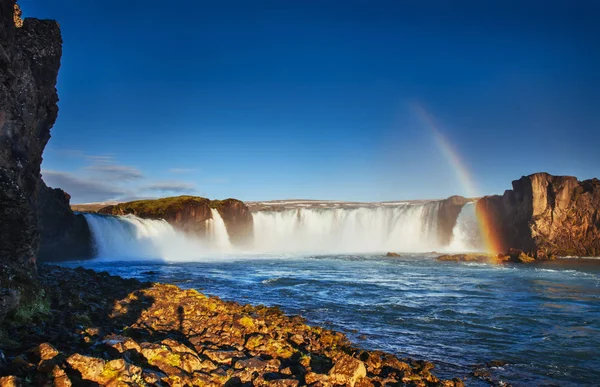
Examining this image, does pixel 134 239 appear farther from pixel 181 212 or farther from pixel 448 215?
pixel 448 215

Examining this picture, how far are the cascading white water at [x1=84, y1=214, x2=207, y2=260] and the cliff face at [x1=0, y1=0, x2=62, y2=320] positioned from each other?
35262mm

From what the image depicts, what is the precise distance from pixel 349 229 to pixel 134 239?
129 ft

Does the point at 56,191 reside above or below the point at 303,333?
above

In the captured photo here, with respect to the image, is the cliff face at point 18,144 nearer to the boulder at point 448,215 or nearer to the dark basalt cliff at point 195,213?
the dark basalt cliff at point 195,213

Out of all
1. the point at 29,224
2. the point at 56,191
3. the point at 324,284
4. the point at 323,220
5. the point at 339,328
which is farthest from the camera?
the point at 323,220

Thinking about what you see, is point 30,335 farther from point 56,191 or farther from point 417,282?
point 56,191

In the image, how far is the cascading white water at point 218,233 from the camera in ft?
217

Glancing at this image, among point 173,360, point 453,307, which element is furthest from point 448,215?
point 173,360

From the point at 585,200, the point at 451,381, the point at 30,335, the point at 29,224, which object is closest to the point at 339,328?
the point at 451,381

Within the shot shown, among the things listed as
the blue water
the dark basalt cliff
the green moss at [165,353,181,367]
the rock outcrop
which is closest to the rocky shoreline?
the green moss at [165,353,181,367]

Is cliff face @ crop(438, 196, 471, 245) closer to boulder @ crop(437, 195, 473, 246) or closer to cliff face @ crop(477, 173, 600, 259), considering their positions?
boulder @ crop(437, 195, 473, 246)

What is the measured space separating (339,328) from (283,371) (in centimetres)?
590

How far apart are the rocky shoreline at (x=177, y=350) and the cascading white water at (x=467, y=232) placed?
189ft

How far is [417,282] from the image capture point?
85.2 ft
